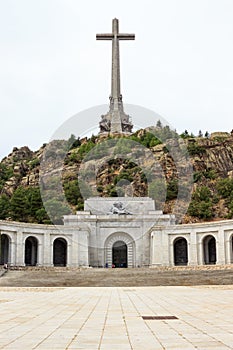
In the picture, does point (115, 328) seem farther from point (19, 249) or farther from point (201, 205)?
point (201, 205)

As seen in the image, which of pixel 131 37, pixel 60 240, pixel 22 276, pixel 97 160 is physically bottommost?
pixel 22 276

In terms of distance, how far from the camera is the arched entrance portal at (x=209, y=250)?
144ft

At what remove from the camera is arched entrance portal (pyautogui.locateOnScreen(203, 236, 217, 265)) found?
44.0 meters

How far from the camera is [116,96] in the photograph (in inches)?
2891

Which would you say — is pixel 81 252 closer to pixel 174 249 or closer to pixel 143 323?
pixel 174 249

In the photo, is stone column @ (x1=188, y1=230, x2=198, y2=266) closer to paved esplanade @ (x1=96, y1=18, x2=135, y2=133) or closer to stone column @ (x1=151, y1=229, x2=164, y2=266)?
stone column @ (x1=151, y1=229, x2=164, y2=266)

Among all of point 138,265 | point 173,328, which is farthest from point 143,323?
point 138,265

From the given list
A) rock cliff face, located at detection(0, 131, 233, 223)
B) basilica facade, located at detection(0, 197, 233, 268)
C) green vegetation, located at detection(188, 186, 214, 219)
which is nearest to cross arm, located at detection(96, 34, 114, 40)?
rock cliff face, located at detection(0, 131, 233, 223)

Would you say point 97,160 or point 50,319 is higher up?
point 97,160

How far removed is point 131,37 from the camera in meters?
72.8

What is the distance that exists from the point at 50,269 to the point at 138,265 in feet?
33.4

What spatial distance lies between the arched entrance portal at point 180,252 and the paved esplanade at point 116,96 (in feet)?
112

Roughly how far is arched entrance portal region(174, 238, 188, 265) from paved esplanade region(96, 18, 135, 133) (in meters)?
34.3

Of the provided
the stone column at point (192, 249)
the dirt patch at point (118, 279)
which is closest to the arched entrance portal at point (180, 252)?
the stone column at point (192, 249)
